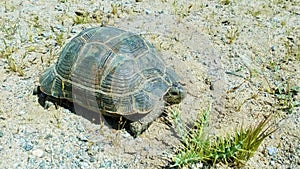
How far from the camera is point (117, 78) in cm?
414

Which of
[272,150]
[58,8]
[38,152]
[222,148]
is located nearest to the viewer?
[222,148]

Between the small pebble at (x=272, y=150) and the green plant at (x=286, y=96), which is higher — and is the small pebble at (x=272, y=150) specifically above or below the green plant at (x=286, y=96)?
below

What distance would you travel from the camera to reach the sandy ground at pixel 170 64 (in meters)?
4.13

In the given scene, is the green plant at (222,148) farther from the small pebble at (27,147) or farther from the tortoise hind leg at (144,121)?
the small pebble at (27,147)

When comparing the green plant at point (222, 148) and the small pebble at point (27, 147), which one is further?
the small pebble at point (27, 147)

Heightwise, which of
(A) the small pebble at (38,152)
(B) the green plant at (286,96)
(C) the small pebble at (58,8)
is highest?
(C) the small pebble at (58,8)

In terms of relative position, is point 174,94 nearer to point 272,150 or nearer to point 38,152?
point 272,150

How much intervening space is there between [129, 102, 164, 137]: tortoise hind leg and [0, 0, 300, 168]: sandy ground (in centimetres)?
10

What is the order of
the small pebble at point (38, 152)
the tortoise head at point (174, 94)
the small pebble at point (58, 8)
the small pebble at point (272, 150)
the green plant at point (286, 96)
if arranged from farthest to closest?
the small pebble at point (58, 8) < the green plant at point (286, 96) < the tortoise head at point (174, 94) < the small pebble at point (272, 150) < the small pebble at point (38, 152)

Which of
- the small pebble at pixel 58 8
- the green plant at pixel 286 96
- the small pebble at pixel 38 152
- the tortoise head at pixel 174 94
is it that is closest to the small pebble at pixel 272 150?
the green plant at pixel 286 96

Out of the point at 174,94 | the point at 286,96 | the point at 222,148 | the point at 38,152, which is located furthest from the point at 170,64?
the point at 38,152

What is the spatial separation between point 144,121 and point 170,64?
53.1 inches

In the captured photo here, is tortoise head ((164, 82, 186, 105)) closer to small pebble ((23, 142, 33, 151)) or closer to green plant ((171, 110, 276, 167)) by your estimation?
green plant ((171, 110, 276, 167))

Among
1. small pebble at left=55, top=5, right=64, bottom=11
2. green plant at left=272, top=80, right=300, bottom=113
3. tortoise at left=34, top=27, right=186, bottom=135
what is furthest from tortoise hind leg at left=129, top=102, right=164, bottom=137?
small pebble at left=55, top=5, right=64, bottom=11
